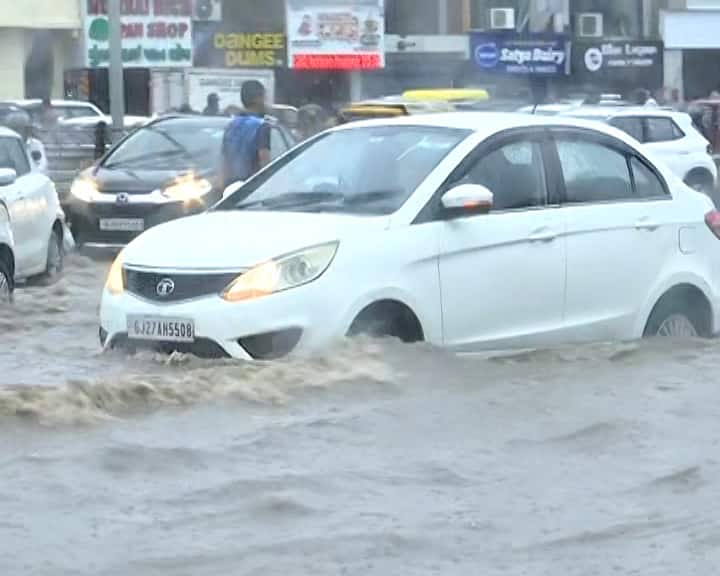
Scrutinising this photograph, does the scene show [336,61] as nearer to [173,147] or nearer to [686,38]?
[686,38]

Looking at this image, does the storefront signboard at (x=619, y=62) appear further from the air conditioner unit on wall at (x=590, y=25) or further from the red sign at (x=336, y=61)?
the red sign at (x=336, y=61)

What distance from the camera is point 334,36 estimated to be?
133ft

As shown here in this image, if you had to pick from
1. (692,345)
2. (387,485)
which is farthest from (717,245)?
(387,485)

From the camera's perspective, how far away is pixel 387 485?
23.3 feet

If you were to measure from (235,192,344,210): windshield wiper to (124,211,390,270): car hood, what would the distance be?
226mm

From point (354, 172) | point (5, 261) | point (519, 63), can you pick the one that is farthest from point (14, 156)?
point (519, 63)

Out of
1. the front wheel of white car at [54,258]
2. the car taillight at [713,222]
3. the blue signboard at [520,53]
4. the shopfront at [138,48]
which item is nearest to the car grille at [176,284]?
the car taillight at [713,222]

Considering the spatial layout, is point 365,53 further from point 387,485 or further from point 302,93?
point 387,485

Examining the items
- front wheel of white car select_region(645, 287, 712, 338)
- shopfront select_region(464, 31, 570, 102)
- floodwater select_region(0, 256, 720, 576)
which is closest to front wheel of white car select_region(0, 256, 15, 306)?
floodwater select_region(0, 256, 720, 576)

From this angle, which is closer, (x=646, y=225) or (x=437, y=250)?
(x=437, y=250)

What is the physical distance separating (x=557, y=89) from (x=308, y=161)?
1381 inches

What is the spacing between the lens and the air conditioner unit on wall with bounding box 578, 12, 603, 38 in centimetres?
4494

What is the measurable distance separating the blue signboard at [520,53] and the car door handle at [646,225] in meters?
33.9

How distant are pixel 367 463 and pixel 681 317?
3186mm
